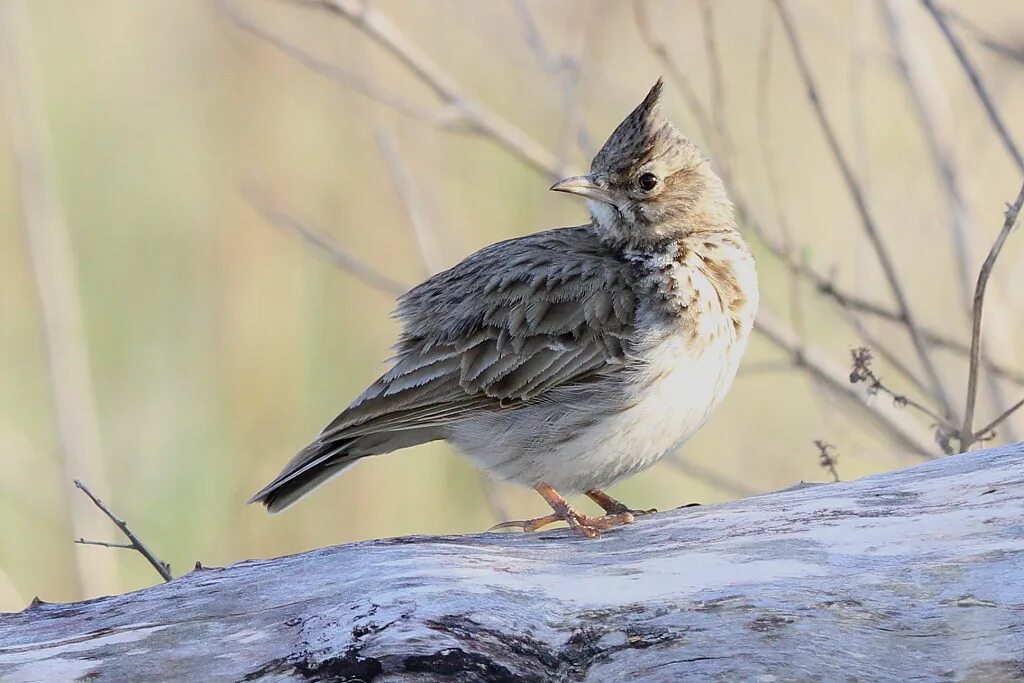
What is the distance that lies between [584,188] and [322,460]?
52.7 inches

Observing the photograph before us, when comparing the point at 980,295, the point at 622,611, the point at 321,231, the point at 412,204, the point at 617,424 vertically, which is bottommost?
the point at 622,611

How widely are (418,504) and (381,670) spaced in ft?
11.7

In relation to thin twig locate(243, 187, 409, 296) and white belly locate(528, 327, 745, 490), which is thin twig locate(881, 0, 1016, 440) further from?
thin twig locate(243, 187, 409, 296)

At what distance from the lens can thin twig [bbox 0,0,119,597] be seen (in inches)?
207

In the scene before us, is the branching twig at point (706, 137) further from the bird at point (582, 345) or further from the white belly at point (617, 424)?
the white belly at point (617, 424)

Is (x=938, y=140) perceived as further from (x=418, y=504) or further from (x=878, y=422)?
(x=418, y=504)

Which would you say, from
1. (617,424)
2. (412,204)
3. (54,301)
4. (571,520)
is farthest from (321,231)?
(571,520)

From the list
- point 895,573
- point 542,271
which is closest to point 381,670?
point 895,573

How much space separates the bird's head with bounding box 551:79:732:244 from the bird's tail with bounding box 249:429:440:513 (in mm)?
1043

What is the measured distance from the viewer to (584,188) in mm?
4719

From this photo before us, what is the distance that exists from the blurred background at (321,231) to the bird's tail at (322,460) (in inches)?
33.9

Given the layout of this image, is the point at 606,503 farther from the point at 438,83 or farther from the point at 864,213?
the point at 438,83

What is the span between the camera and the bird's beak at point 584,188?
4.59 meters

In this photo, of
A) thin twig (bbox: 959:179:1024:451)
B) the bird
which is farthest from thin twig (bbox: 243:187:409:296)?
thin twig (bbox: 959:179:1024:451)
